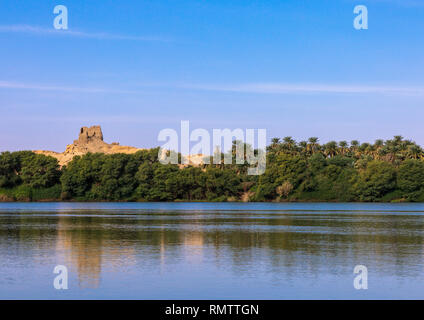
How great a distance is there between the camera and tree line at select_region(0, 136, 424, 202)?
14112 centimetres

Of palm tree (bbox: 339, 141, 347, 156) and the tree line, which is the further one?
palm tree (bbox: 339, 141, 347, 156)

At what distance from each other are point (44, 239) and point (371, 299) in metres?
23.2

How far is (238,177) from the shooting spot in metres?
156

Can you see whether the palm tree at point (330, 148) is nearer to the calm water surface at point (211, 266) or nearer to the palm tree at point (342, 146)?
the palm tree at point (342, 146)

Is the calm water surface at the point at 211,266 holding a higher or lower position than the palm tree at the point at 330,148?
lower

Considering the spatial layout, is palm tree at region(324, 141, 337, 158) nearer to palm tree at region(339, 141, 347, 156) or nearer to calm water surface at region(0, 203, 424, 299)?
palm tree at region(339, 141, 347, 156)

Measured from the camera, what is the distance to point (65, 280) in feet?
66.6

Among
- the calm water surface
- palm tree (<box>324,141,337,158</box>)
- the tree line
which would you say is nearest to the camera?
the calm water surface

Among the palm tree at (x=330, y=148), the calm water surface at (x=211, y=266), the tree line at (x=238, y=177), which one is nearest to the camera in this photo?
the calm water surface at (x=211, y=266)

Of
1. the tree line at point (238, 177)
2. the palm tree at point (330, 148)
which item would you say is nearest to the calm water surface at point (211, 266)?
the tree line at point (238, 177)

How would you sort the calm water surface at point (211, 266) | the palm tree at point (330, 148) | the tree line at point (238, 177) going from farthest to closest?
the palm tree at point (330, 148), the tree line at point (238, 177), the calm water surface at point (211, 266)

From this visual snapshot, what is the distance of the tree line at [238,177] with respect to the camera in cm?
14112

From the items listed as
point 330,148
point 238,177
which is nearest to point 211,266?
point 238,177

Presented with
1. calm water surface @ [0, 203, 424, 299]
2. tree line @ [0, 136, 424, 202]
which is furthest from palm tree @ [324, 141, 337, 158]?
calm water surface @ [0, 203, 424, 299]
